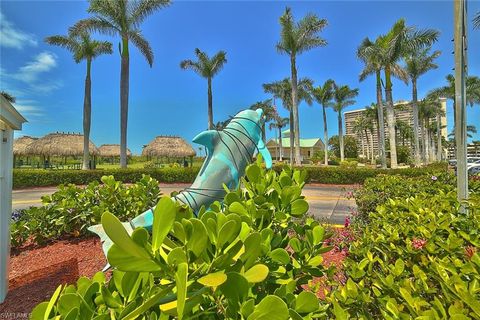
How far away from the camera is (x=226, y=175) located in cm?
313

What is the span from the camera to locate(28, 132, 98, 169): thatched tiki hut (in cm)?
3111

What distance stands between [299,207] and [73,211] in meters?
5.30

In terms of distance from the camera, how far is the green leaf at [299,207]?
139 cm

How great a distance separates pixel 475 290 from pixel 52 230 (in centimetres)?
622

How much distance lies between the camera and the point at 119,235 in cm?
55

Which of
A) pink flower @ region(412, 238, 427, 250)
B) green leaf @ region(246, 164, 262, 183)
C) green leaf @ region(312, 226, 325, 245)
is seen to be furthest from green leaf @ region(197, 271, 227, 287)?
pink flower @ region(412, 238, 427, 250)

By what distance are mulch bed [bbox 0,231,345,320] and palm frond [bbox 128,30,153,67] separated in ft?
61.9

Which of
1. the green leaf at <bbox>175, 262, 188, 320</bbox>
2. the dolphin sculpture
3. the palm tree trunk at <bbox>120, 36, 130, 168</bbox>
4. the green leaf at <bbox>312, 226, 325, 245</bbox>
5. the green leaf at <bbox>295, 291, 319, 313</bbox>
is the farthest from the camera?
the palm tree trunk at <bbox>120, 36, 130, 168</bbox>

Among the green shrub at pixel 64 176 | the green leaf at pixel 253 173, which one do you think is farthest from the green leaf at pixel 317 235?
the green shrub at pixel 64 176

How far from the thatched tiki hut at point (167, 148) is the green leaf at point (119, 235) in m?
34.3

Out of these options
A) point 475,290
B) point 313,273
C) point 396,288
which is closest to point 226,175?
point 313,273

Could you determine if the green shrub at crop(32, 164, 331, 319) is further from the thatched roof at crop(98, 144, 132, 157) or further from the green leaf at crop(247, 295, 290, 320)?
the thatched roof at crop(98, 144, 132, 157)

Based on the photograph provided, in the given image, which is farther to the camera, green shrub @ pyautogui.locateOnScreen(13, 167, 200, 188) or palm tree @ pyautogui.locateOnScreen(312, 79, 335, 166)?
palm tree @ pyautogui.locateOnScreen(312, 79, 335, 166)

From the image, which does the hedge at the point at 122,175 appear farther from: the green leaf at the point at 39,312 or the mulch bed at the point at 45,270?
the green leaf at the point at 39,312
